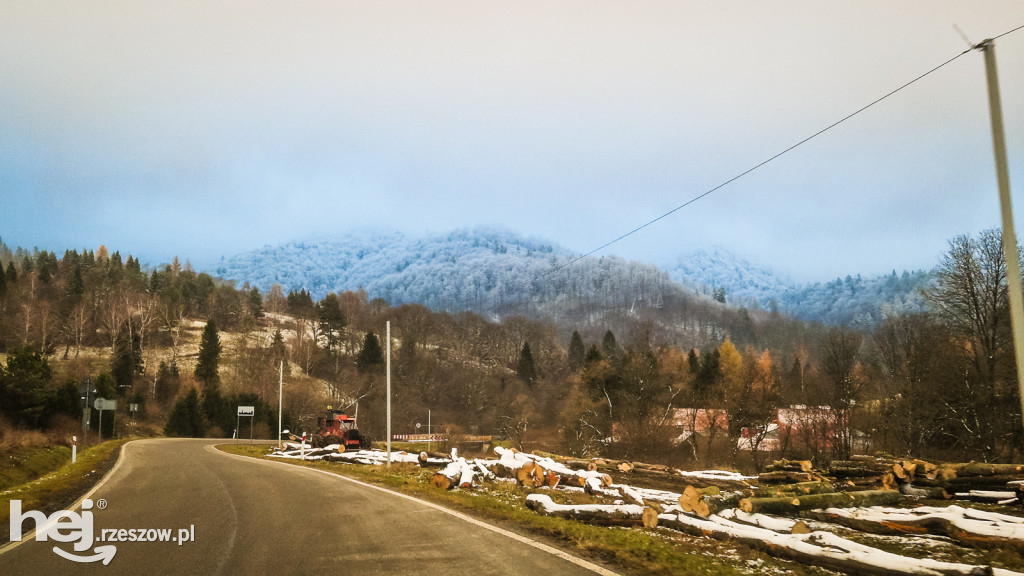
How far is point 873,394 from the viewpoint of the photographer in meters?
49.0

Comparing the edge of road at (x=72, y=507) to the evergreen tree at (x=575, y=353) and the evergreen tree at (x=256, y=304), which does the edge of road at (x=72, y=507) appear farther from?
the evergreen tree at (x=256, y=304)

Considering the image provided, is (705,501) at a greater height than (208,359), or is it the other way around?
(208,359)

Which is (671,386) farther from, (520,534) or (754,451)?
(520,534)

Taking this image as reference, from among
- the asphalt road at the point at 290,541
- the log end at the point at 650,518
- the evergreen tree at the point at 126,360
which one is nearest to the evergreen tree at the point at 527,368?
the evergreen tree at the point at 126,360

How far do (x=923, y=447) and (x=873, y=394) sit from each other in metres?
16.2

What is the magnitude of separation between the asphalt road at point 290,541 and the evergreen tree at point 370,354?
96.3 metres

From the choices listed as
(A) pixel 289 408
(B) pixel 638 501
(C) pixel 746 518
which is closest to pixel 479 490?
(B) pixel 638 501

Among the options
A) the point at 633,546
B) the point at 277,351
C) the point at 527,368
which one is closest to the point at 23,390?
the point at 633,546

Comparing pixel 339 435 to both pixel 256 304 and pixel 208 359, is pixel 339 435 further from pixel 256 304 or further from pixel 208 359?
pixel 256 304

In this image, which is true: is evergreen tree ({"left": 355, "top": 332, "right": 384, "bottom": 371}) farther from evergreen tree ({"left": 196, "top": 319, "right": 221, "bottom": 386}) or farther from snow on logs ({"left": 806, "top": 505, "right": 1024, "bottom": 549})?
snow on logs ({"left": 806, "top": 505, "right": 1024, "bottom": 549})

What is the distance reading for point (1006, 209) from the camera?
815cm

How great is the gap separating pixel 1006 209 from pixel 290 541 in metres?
11.0

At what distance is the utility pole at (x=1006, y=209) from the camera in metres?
7.59

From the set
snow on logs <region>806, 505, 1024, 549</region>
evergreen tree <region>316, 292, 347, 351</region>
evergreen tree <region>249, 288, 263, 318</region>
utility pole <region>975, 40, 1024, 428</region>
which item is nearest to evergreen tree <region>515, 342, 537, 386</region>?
evergreen tree <region>316, 292, 347, 351</region>
